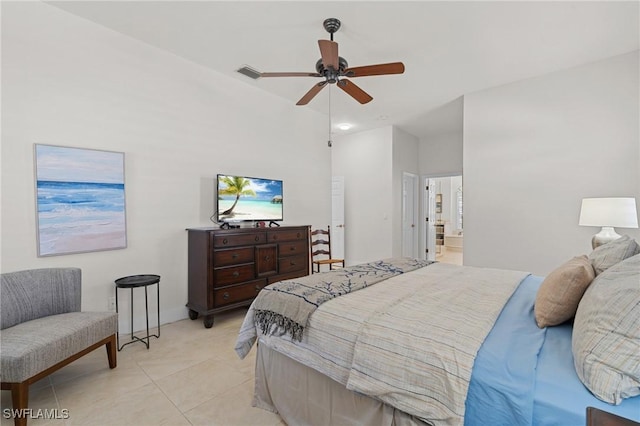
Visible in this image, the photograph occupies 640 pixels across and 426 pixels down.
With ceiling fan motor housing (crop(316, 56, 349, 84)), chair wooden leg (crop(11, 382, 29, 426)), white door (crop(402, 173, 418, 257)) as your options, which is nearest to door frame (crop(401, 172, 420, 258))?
white door (crop(402, 173, 418, 257))

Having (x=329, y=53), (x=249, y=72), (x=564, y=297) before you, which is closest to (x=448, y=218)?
(x=249, y=72)

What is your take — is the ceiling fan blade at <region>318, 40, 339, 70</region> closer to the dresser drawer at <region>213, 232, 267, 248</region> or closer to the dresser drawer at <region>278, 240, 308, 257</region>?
the dresser drawer at <region>213, 232, 267, 248</region>

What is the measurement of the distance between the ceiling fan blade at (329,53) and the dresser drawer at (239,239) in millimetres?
1913

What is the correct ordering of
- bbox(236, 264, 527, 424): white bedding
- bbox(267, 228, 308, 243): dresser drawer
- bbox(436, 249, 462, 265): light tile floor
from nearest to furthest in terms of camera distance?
bbox(236, 264, 527, 424): white bedding, bbox(267, 228, 308, 243): dresser drawer, bbox(436, 249, 462, 265): light tile floor

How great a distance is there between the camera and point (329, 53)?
229 cm

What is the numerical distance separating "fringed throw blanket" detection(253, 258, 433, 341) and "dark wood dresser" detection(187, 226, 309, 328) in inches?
55.2

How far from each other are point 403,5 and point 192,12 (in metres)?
1.78

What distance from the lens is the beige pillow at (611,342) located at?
874 millimetres

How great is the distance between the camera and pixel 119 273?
2848mm

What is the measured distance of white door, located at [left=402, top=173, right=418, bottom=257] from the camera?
20.6ft

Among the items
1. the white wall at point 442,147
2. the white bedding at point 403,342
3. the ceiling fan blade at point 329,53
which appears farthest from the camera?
the white wall at point 442,147

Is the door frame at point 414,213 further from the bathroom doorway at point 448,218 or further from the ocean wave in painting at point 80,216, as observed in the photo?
the ocean wave in painting at point 80,216

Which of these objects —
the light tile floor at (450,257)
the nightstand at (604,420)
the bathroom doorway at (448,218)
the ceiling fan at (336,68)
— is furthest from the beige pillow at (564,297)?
the bathroom doorway at (448,218)

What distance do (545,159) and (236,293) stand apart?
13.0ft
